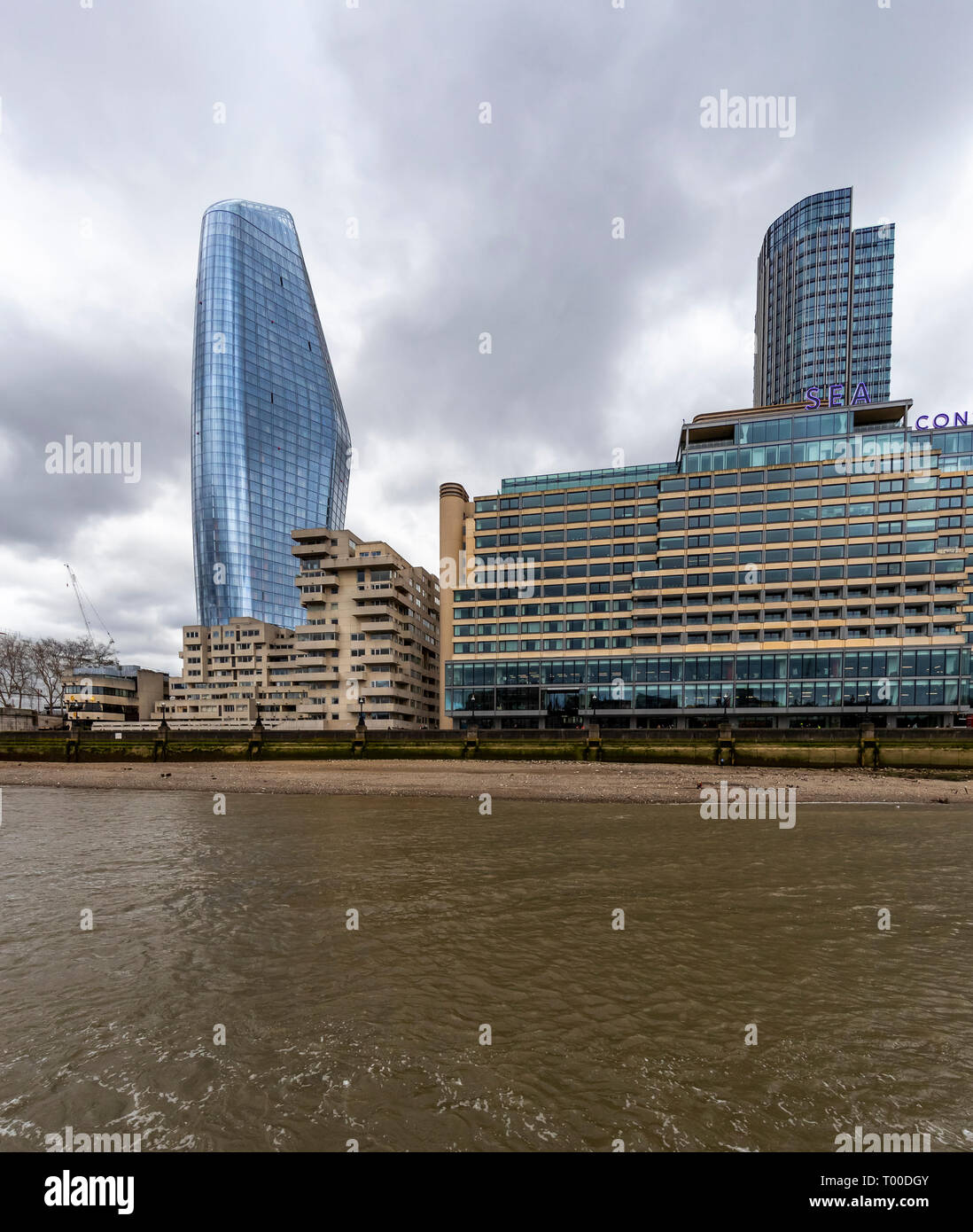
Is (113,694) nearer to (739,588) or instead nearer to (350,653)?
(350,653)

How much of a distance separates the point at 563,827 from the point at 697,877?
341 inches

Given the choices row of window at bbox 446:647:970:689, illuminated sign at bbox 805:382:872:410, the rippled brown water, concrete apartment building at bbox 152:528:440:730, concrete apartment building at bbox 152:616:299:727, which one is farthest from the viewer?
concrete apartment building at bbox 152:616:299:727

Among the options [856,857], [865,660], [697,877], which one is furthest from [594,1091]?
[865,660]

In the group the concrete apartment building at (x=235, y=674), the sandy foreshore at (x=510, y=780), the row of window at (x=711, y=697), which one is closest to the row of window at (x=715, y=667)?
the row of window at (x=711, y=697)

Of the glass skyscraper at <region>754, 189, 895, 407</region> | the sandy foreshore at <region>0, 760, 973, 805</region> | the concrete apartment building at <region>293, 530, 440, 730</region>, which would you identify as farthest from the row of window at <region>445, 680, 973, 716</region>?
the glass skyscraper at <region>754, 189, 895, 407</region>

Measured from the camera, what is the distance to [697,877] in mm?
15547

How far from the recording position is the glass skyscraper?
548 feet

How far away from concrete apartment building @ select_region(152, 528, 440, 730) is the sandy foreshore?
3984 cm

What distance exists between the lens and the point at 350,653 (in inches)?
3858

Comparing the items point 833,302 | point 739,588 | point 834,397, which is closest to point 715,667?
point 739,588

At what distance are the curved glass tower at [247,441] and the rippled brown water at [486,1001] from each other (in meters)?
168

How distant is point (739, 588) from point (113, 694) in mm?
139121

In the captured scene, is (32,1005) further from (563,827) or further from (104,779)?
(104,779)

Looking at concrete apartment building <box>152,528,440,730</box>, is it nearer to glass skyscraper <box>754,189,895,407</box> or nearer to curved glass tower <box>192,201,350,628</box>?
curved glass tower <box>192,201,350,628</box>
